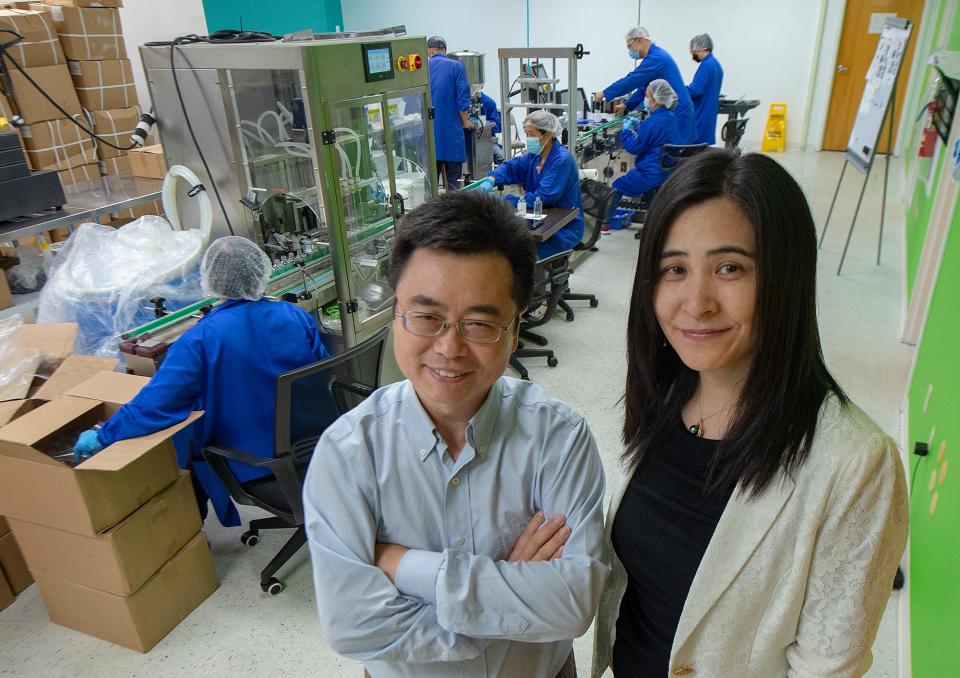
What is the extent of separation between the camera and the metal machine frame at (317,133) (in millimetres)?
2525

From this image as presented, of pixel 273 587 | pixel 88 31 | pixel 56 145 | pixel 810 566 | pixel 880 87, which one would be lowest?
pixel 273 587

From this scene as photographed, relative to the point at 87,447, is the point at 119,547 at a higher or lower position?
lower

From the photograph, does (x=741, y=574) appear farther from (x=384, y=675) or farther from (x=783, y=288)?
(x=384, y=675)

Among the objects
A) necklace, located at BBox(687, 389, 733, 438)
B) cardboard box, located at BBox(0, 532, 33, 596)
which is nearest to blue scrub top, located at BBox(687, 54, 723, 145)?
necklace, located at BBox(687, 389, 733, 438)

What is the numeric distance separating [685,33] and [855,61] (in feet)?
6.98

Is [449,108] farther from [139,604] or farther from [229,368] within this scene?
[139,604]

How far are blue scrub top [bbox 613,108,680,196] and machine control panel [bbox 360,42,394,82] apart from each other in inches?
124

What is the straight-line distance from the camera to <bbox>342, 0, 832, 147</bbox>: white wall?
27.0 feet

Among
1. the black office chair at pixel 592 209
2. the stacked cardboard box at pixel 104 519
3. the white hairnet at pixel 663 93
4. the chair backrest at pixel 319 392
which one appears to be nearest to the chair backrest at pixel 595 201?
the black office chair at pixel 592 209

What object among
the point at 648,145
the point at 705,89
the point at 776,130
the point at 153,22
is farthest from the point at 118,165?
the point at 776,130

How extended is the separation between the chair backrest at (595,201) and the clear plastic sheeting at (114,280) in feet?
8.23

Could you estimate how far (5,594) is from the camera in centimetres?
232

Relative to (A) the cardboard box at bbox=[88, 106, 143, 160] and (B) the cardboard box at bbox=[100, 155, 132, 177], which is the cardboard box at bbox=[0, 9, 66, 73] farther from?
(B) the cardboard box at bbox=[100, 155, 132, 177]

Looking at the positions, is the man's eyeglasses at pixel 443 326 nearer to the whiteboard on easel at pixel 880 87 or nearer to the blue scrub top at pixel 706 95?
the whiteboard on easel at pixel 880 87
